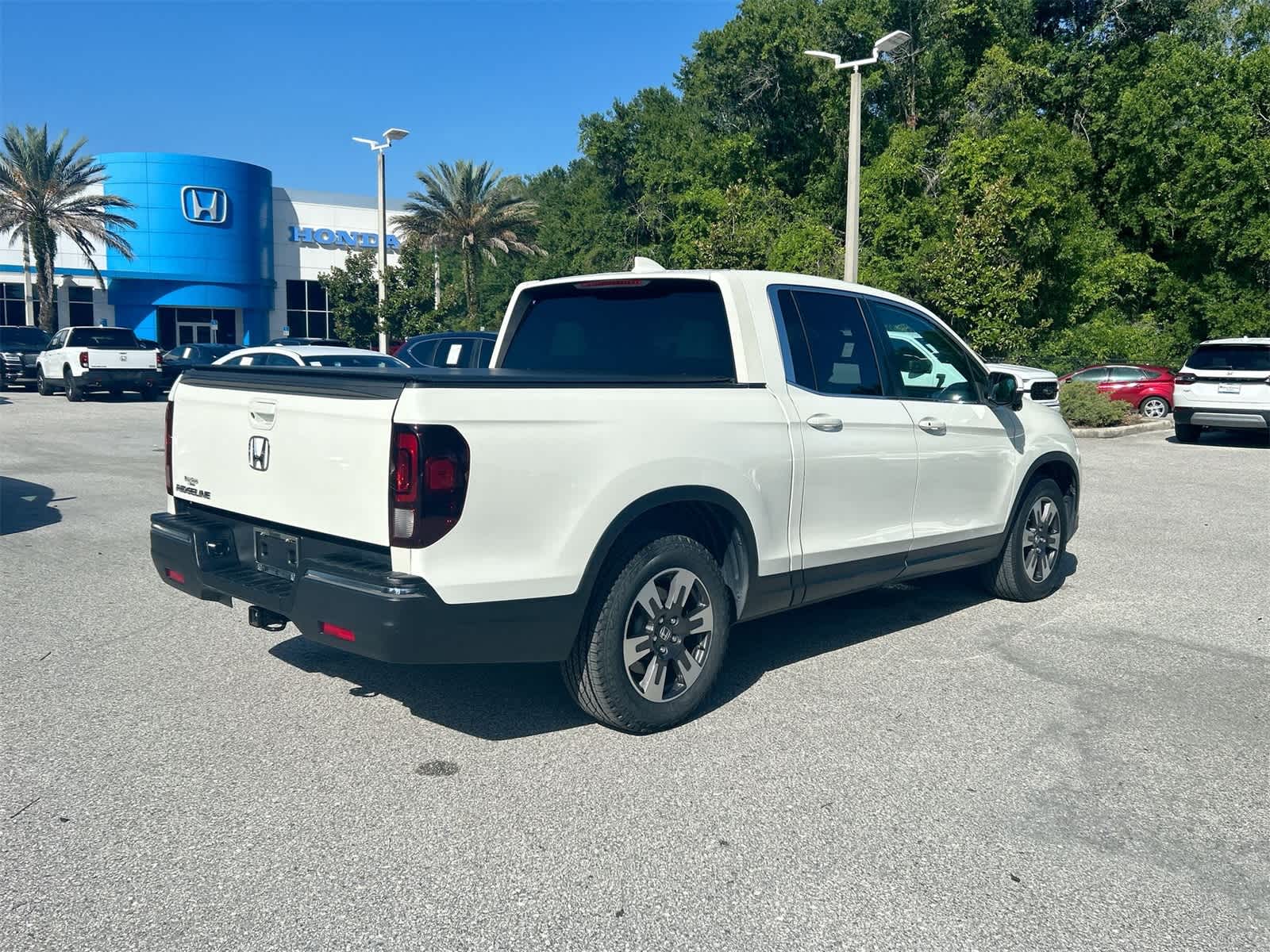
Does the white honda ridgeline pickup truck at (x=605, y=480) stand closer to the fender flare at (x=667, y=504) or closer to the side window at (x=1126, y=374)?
the fender flare at (x=667, y=504)

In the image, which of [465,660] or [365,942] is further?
[465,660]

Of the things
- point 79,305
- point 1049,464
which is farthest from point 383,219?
point 1049,464

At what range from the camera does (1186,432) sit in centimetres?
1839

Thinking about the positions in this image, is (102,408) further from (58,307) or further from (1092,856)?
(58,307)

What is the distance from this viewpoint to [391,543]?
3.76 m

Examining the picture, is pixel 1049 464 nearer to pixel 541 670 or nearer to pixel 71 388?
pixel 541 670

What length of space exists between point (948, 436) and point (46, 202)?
4339 cm

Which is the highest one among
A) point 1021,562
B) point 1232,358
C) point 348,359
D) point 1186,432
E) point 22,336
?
point 22,336

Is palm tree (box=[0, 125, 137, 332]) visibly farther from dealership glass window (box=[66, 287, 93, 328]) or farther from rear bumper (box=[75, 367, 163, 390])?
rear bumper (box=[75, 367, 163, 390])

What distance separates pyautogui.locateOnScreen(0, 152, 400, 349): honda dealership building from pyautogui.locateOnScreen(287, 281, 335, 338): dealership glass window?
0.09 m

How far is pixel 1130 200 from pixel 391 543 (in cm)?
3896

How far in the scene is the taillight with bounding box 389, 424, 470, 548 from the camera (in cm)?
366

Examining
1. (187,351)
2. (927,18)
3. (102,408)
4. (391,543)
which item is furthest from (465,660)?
(927,18)

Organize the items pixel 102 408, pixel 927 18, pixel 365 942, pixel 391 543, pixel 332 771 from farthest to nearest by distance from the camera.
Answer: pixel 927 18 < pixel 102 408 < pixel 332 771 < pixel 391 543 < pixel 365 942
